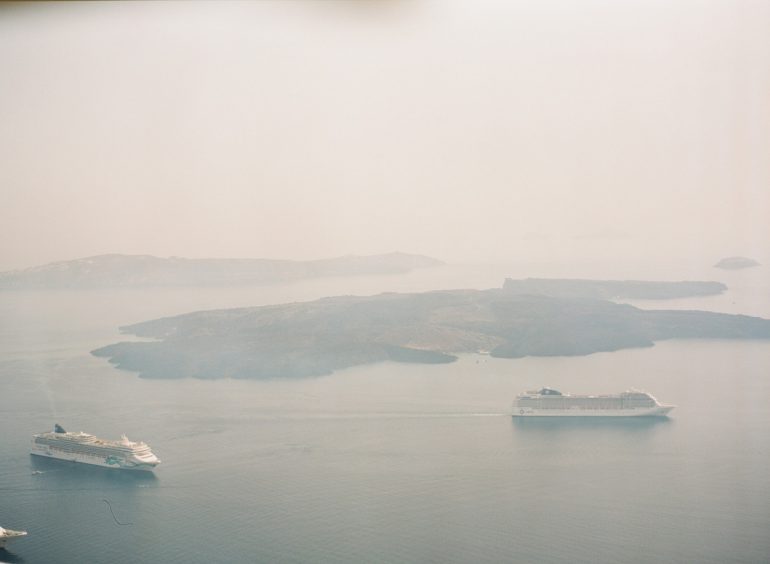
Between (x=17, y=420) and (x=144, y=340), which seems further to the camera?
(x=144, y=340)

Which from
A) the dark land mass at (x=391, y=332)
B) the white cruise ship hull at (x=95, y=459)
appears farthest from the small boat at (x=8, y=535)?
the dark land mass at (x=391, y=332)

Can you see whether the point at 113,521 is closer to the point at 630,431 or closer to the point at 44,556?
→ the point at 44,556

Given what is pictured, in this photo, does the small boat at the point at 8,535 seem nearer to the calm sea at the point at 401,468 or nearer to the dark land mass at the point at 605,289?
the calm sea at the point at 401,468

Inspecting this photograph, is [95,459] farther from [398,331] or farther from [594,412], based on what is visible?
[398,331]

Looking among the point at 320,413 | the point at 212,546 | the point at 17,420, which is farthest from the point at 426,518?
the point at 17,420

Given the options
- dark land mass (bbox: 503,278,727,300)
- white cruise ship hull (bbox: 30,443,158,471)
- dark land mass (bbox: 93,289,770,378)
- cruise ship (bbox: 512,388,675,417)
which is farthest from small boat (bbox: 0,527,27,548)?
dark land mass (bbox: 503,278,727,300)

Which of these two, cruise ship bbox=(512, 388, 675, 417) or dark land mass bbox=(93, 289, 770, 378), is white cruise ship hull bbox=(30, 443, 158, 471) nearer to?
dark land mass bbox=(93, 289, 770, 378)

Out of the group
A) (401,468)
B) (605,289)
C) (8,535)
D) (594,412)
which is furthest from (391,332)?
(8,535)
